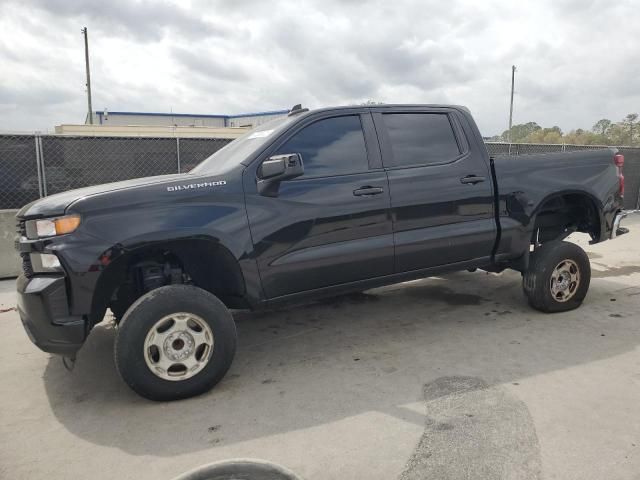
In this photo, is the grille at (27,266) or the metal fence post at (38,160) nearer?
the grille at (27,266)

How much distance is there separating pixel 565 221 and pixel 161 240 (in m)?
4.16

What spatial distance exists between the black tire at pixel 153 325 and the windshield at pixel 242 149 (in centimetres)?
94

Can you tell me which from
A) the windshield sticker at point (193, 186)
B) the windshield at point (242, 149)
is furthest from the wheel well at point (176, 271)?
the windshield at point (242, 149)

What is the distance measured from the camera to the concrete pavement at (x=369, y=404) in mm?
2541

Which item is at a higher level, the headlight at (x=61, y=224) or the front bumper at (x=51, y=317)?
the headlight at (x=61, y=224)

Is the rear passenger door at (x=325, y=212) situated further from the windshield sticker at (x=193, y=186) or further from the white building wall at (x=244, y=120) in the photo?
the white building wall at (x=244, y=120)

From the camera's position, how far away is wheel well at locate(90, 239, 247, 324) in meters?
3.35

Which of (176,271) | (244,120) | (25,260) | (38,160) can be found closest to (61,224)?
(25,260)

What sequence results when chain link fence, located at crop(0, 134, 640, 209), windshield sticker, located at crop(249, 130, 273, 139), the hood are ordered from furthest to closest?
chain link fence, located at crop(0, 134, 640, 209), windshield sticker, located at crop(249, 130, 273, 139), the hood

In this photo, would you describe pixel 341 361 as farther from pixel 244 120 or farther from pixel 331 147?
pixel 244 120

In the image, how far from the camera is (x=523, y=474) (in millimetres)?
2363

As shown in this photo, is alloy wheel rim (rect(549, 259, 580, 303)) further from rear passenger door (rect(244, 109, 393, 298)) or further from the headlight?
the headlight

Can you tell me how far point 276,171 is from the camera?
3387 millimetres

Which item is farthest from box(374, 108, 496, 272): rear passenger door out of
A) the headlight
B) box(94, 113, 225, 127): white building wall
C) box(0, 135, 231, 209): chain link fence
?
box(94, 113, 225, 127): white building wall
